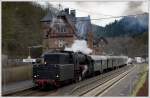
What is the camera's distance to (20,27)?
22531 mm

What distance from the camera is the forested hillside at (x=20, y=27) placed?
67.6 ft

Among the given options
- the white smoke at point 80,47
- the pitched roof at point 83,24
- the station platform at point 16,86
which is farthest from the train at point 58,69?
the pitched roof at point 83,24

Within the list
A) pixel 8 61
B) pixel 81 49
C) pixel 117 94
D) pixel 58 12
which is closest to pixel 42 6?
pixel 58 12

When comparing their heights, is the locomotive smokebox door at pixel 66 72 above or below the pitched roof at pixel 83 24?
below

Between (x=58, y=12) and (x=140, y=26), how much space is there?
15.2ft

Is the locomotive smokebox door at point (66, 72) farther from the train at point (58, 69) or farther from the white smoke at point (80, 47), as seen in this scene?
the white smoke at point (80, 47)

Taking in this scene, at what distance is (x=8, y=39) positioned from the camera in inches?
861

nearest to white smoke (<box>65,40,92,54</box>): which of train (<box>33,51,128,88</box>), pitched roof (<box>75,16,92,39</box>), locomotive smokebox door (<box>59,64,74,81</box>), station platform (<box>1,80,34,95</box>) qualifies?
train (<box>33,51,128,88</box>)

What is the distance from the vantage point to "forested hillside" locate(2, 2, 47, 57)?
2060 centimetres

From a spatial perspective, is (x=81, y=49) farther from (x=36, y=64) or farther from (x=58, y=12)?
(x=58, y=12)

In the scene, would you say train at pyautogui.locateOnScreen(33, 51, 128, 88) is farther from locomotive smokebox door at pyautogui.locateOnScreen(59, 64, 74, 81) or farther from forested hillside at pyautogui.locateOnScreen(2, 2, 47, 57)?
forested hillside at pyautogui.locateOnScreen(2, 2, 47, 57)

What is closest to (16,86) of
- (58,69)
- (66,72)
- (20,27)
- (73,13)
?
(58,69)

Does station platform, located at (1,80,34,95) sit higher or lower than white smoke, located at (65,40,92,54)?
lower

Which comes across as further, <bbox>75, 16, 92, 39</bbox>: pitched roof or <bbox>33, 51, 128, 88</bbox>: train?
<bbox>33, 51, 128, 88</bbox>: train
